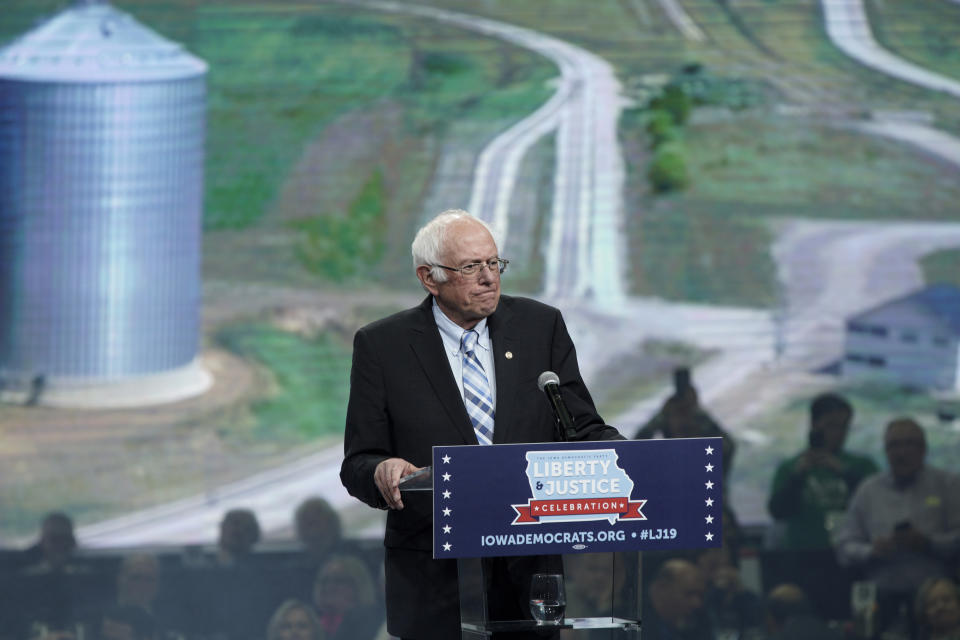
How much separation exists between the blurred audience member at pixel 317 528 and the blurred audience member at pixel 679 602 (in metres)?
1.36

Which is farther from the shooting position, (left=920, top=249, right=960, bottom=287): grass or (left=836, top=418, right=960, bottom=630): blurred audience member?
(left=920, top=249, right=960, bottom=287): grass

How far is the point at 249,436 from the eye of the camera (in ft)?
17.3

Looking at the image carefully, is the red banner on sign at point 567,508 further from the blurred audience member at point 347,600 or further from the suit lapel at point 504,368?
the blurred audience member at point 347,600

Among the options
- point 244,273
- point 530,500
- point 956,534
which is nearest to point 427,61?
point 244,273

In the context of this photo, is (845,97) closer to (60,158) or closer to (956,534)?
(956,534)

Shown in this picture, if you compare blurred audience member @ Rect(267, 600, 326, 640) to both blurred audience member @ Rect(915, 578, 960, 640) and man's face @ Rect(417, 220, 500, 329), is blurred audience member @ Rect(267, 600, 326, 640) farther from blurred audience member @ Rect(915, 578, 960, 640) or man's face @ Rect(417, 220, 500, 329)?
man's face @ Rect(417, 220, 500, 329)

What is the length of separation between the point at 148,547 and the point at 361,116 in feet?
6.60

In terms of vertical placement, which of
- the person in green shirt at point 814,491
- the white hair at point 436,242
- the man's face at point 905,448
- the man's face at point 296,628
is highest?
the white hair at point 436,242

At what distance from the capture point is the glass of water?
212 centimetres

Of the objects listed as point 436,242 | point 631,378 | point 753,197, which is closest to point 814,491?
point 631,378

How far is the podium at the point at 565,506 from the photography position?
6.61ft

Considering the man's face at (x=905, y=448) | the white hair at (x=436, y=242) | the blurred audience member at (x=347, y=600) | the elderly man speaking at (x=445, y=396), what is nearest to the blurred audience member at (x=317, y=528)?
the blurred audience member at (x=347, y=600)

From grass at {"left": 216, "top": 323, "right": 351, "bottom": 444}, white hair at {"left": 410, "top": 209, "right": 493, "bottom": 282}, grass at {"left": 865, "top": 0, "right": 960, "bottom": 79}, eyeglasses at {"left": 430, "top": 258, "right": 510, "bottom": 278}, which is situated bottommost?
grass at {"left": 216, "top": 323, "right": 351, "bottom": 444}

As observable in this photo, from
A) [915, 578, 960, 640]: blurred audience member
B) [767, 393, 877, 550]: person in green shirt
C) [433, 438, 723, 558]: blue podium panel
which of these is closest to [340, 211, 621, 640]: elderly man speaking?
[433, 438, 723, 558]: blue podium panel
